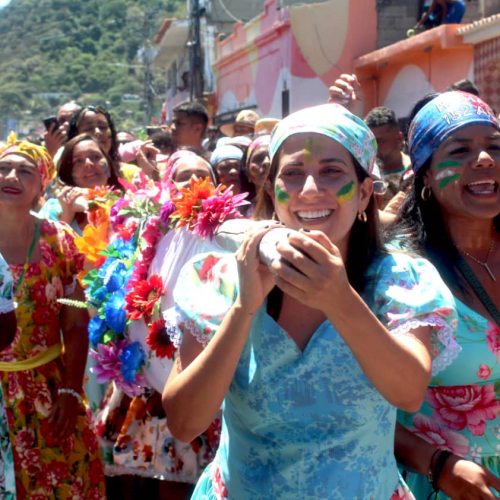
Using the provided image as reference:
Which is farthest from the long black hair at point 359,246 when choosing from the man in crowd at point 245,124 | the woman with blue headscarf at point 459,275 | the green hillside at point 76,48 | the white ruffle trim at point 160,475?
the green hillside at point 76,48

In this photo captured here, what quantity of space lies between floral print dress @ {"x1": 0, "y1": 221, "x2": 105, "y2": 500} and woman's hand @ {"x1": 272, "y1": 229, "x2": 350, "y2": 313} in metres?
2.29

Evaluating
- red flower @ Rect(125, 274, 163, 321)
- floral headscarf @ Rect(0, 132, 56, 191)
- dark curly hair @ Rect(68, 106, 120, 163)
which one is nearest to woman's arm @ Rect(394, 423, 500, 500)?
red flower @ Rect(125, 274, 163, 321)

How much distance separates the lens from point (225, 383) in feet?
5.61

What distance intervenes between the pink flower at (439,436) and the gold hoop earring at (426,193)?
2.52 feet

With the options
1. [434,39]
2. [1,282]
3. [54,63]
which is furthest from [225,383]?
[54,63]

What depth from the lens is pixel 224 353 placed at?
5.51 feet

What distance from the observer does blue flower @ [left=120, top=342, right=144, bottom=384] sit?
318 cm

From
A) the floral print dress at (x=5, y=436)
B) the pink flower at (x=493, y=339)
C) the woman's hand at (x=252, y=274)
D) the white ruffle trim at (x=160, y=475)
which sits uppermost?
the woman's hand at (x=252, y=274)

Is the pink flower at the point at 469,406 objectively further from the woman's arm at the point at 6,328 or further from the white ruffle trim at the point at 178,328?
the woman's arm at the point at 6,328

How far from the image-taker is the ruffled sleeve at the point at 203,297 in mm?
1842

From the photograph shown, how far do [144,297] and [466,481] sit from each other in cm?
158

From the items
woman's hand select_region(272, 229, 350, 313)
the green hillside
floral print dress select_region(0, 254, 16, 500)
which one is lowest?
the green hillside

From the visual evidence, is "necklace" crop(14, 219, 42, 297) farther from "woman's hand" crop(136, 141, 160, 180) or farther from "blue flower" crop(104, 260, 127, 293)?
"woman's hand" crop(136, 141, 160, 180)

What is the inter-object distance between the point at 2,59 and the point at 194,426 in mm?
102679
